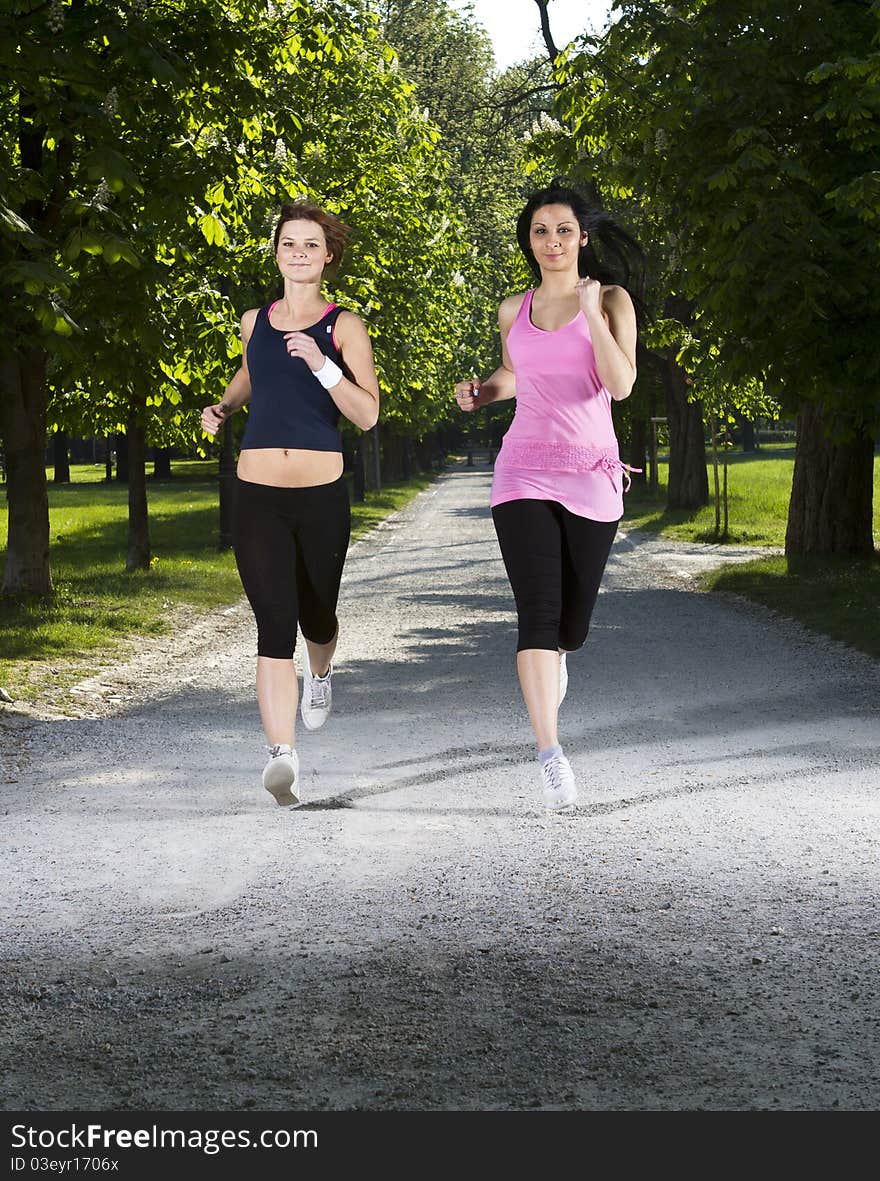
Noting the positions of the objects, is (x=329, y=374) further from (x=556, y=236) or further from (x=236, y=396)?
(x=556, y=236)

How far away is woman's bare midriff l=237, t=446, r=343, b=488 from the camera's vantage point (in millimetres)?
5902

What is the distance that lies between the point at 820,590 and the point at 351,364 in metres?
12.3

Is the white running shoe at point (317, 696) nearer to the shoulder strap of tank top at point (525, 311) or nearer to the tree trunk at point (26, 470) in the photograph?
the shoulder strap of tank top at point (525, 311)

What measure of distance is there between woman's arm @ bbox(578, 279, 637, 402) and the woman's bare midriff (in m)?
1.01

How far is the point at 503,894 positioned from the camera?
19.4 feet

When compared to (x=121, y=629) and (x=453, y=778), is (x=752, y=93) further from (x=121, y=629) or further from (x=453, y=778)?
(x=453, y=778)

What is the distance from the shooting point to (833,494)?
20.8 metres

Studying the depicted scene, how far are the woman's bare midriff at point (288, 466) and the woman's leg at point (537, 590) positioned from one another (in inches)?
24.8

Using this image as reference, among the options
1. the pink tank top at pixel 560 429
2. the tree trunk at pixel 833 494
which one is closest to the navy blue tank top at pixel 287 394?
the pink tank top at pixel 560 429

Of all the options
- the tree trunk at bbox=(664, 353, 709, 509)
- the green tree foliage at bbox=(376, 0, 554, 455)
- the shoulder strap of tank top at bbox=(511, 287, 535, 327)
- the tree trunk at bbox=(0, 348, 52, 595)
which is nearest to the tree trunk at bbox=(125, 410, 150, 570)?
the tree trunk at bbox=(0, 348, 52, 595)

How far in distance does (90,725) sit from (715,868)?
17.5 feet

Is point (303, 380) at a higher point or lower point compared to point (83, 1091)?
higher

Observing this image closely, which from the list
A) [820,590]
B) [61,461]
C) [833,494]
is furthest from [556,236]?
[61,461]

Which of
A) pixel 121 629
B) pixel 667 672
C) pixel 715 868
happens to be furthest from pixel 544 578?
pixel 121 629
